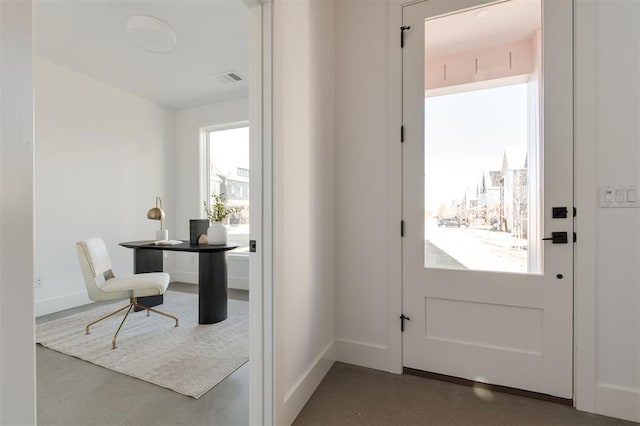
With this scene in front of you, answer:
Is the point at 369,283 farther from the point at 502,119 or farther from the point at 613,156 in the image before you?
the point at 613,156

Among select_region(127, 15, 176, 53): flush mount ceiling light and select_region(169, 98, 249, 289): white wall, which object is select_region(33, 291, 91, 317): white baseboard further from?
select_region(127, 15, 176, 53): flush mount ceiling light

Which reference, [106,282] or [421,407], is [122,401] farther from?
[421,407]

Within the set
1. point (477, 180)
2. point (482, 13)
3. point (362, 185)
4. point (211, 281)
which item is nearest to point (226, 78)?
point (211, 281)

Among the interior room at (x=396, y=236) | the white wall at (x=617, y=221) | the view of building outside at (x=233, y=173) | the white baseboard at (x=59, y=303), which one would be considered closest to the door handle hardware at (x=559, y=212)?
the interior room at (x=396, y=236)

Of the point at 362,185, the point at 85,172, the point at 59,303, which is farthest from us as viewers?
the point at 85,172

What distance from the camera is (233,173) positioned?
4.50 m

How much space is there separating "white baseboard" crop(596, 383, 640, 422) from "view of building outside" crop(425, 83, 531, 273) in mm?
711

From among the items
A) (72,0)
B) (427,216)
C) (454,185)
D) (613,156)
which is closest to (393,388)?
(427,216)

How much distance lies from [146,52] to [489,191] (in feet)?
11.2

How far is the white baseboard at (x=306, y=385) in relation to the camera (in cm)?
151

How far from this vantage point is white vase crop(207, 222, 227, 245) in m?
3.12

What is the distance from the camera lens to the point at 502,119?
1859 millimetres

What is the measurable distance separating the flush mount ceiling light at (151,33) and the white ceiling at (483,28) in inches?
83.5

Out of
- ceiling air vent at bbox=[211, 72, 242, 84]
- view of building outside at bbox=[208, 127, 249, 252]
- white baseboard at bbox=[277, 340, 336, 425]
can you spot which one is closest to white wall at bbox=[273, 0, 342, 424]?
white baseboard at bbox=[277, 340, 336, 425]
